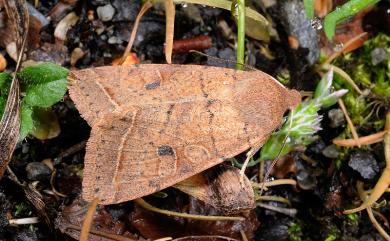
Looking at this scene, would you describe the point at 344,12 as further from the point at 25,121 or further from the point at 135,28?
the point at 25,121

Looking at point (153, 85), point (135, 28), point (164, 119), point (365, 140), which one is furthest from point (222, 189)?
point (135, 28)

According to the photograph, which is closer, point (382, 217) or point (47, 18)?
point (382, 217)

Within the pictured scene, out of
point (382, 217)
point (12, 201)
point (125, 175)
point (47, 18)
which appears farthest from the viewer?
point (47, 18)

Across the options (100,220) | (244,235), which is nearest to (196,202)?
(244,235)

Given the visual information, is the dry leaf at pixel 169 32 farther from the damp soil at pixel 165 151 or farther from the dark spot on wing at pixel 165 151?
the dark spot on wing at pixel 165 151

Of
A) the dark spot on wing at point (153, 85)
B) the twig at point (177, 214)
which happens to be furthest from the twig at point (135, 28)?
the twig at point (177, 214)

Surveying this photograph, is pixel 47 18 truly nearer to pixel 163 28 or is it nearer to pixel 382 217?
pixel 163 28
